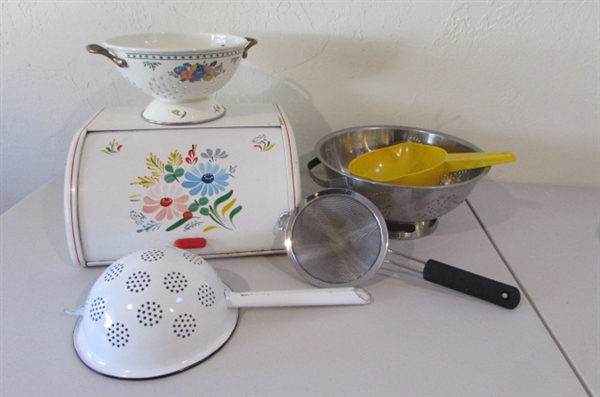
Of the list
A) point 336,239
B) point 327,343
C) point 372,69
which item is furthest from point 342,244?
point 372,69

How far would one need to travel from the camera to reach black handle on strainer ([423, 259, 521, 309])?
0.50m

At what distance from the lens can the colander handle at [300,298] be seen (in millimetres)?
480

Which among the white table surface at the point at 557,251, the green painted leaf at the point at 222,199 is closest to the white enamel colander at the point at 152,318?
the green painted leaf at the point at 222,199

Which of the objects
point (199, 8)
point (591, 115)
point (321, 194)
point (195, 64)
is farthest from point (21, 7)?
point (591, 115)

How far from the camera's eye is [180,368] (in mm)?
417

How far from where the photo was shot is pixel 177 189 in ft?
1.81

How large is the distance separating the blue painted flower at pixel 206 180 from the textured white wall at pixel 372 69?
0.26m

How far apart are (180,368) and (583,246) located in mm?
557

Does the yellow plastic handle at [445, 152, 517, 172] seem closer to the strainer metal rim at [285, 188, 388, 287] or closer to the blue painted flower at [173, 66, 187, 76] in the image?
the strainer metal rim at [285, 188, 388, 287]

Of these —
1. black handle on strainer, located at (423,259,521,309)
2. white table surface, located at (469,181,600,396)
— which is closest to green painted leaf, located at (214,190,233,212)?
black handle on strainer, located at (423,259,521,309)

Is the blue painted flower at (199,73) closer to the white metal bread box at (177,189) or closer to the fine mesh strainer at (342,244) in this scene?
the white metal bread box at (177,189)

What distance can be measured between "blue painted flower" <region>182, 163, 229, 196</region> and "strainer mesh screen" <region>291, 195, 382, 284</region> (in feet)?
0.35

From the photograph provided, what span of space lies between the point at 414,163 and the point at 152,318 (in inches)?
18.1

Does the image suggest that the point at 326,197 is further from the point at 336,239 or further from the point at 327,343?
the point at 327,343
